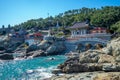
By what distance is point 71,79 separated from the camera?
25.7 m

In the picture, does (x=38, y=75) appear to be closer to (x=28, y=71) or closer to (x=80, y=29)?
(x=28, y=71)

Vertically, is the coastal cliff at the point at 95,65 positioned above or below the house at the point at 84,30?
below

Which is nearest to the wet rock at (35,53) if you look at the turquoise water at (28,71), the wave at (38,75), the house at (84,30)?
the house at (84,30)

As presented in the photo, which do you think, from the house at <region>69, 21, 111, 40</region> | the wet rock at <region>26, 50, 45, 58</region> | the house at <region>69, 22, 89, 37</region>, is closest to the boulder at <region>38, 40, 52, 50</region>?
the wet rock at <region>26, 50, 45, 58</region>

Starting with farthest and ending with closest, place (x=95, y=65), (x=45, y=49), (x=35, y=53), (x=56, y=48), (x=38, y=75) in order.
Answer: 1. (x=45, y=49)
2. (x=56, y=48)
3. (x=35, y=53)
4. (x=38, y=75)
5. (x=95, y=65)

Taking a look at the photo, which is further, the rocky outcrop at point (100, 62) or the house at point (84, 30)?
the house at point (84, 30)

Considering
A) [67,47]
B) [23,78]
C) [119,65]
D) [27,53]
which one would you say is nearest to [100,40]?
[67,47]

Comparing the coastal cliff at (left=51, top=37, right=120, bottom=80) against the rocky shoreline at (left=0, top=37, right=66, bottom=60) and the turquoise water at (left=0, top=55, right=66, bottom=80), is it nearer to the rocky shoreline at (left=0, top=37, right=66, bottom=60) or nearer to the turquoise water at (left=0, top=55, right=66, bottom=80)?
the turquoise water at (left=0, top=55, right=66, bottom=80)

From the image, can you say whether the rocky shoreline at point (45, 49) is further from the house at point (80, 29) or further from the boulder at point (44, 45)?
the house at point (80, 29)

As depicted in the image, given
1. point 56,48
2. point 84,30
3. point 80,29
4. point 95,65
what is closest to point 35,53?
point 56,48

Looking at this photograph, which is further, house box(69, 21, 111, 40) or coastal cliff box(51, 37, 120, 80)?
house box(69, 21, 111, 40)

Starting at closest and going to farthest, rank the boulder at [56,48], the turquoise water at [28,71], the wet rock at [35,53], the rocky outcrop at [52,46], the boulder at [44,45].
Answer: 1. the turquoise water at [28,71]
2. the wet rock at [35,53]
3. the boulder at [56,48]
4. the rocky outcrop at [52,46]
5. the boulder at [44,45]

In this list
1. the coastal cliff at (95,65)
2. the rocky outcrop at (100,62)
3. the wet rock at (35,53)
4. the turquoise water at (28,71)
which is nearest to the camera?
the coastal cliff at (95,65)

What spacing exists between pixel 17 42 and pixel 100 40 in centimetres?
4360
